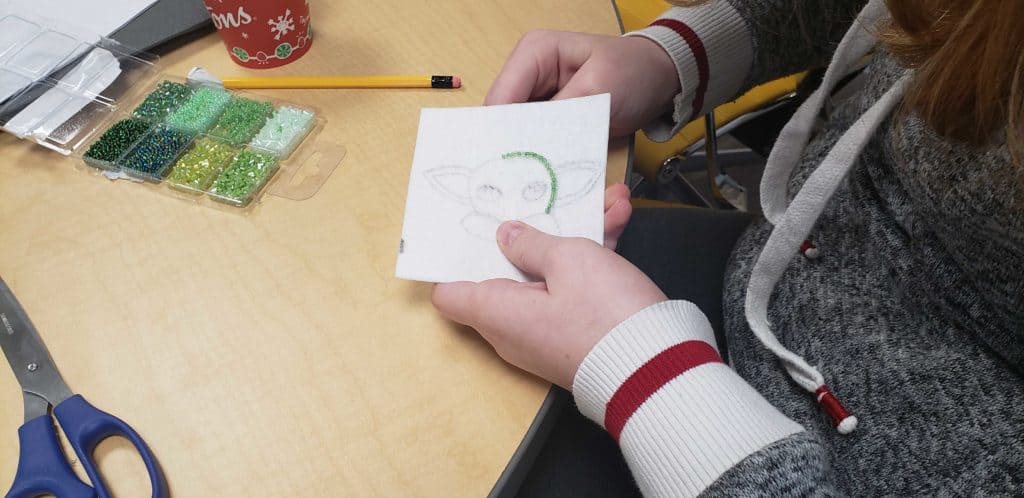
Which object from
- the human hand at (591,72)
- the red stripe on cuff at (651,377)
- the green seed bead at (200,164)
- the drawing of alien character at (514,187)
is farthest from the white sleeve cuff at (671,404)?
the green seed bead at (200,164)

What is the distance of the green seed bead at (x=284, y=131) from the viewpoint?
0.54 m

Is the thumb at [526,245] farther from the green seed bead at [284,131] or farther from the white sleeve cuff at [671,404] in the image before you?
the green seed bead at [284,131]

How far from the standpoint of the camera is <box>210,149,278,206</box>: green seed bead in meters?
0.51

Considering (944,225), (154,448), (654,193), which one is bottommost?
(654,193)

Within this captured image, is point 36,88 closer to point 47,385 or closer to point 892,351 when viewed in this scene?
point 47,385

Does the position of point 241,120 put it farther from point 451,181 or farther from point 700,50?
point 700,50

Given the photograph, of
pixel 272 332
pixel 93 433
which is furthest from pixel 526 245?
pixel 93 433

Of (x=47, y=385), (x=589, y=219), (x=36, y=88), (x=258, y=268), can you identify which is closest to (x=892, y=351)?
(x=589, y=219)

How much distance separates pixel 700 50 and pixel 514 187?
235 mm

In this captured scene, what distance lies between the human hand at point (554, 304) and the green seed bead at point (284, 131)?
199 millimetres

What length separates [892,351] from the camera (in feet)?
1.49

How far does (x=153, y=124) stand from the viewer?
1.82 ft

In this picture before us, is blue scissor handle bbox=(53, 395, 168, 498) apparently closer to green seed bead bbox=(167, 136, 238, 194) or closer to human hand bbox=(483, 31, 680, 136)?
green seed bead bbox=(167, 136, 238, 194)

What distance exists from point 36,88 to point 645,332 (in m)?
0.54
